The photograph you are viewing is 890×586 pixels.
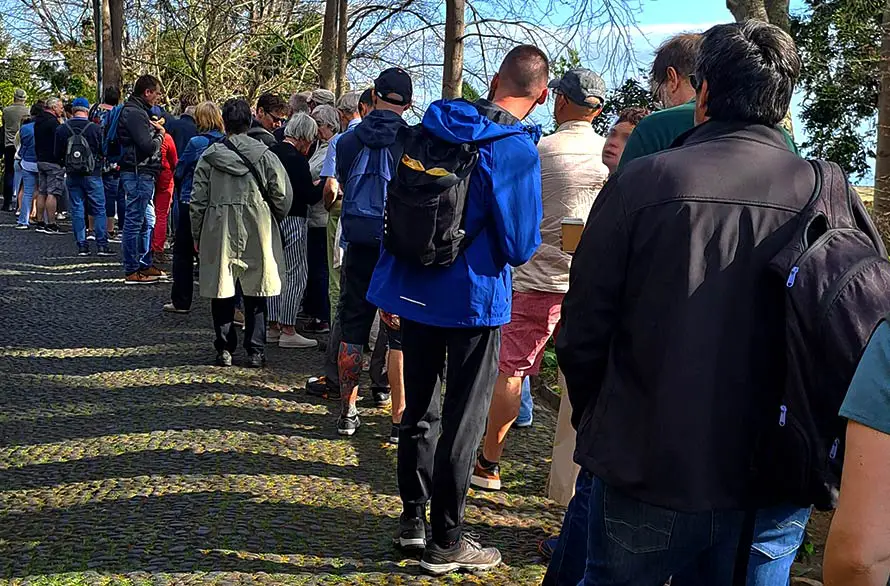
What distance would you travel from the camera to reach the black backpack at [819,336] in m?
2.14

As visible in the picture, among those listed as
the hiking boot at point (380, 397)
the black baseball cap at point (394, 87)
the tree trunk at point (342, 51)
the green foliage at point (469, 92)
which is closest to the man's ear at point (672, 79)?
the black baseball cap at point (394, 87)

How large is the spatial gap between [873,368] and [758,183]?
2.37ft

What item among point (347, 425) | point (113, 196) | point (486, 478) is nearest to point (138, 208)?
point (113, 196)

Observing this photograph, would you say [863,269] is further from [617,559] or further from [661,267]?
[617,559]

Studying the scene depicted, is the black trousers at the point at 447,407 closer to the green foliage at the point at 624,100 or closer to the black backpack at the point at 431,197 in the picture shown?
the black backpack at the point at 431,197

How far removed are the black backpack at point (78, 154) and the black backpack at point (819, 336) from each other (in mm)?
12904

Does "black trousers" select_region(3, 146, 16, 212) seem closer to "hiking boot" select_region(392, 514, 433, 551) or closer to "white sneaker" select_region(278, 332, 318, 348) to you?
"white sneaker" select_region(278, 332, 318, 348)

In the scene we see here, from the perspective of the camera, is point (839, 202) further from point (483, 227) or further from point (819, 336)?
point (483, 227)

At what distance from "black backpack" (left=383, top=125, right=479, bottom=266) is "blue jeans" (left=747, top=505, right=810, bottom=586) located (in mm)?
1815

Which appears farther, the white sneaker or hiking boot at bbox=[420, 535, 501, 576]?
the white sneaker

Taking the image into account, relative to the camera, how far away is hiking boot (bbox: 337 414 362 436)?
631cm

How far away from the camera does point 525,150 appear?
405 centimetres

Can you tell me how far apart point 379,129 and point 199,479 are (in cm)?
213

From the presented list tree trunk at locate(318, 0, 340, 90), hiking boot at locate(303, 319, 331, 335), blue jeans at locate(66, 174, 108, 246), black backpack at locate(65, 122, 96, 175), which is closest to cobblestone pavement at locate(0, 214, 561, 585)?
hiking boot at locate(303, 319, 331, 335)
